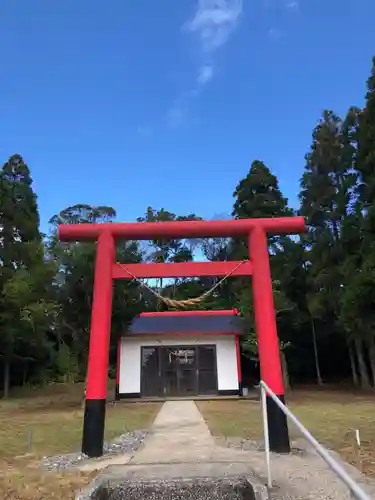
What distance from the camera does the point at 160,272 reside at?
21.8ft

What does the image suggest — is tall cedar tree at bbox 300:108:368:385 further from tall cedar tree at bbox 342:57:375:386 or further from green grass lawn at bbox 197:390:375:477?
green grass lawn at bbox 197:390:375:477

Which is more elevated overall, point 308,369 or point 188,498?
point 308,369

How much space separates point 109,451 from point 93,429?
59cm

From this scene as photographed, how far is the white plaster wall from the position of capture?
16.1 metres

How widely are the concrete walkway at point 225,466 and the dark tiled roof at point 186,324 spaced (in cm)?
902

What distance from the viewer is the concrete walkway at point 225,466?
396 cm

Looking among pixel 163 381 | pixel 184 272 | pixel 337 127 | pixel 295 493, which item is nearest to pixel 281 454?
pixel 295 493

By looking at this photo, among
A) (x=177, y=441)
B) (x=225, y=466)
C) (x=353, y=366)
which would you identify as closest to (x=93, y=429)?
(x=177, y=441)

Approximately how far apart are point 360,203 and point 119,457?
15.3 metres

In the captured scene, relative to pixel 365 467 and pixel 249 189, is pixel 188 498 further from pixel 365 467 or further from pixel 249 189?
pixel 249 189

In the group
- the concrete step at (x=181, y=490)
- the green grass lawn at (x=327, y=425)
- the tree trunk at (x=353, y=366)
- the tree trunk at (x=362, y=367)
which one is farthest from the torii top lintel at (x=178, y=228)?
the tree trunk at (x=353, y=366)

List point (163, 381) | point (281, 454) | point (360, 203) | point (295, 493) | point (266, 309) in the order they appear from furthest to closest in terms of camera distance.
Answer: point (360, 203)
point (163, 381)
point (266, 309)
point (281, 454)
point (295, 493)

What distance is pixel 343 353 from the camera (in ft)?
81.3

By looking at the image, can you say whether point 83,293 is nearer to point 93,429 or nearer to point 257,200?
point 93,429
